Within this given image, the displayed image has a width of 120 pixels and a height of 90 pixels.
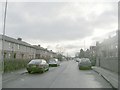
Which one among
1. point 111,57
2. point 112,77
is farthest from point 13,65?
point 111,57

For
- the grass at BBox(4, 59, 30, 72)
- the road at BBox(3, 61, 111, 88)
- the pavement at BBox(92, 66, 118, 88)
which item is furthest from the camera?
the grass at BBox(4, 59, 30, 72)

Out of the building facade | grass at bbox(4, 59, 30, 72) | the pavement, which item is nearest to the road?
the pavement

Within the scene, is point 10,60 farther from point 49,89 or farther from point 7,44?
point 7,44

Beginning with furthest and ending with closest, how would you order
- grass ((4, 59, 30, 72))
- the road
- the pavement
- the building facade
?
1. the building facade
2. grass ((4, 59, 30, 72))
3. the pavement
4. the road

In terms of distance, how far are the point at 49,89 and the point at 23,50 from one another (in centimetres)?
5252

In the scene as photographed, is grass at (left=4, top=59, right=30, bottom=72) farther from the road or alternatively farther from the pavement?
the pavement

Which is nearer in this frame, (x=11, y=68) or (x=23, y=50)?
(x=11, y=68)

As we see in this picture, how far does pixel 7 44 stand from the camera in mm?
48125

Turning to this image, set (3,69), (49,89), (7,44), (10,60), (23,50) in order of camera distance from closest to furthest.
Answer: (49,89)
(3,69)
(10,60)
(7,44)
(23,50)

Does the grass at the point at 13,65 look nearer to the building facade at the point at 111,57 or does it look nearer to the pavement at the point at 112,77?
the pavement at the point at 112,77

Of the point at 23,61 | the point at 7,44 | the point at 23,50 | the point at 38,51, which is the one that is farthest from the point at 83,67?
the point at 38,51

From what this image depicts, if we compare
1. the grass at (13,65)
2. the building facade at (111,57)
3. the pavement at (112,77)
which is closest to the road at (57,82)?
the pavement at (112,77)

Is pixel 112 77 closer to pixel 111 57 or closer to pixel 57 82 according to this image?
pixel 57 82

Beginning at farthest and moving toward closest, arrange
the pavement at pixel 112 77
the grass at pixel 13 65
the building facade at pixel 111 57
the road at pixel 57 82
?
the building facade at pixel 111 57
the grass at pixel 13 65
the pavement at pixel 112 77
the road at pixel 57 82
